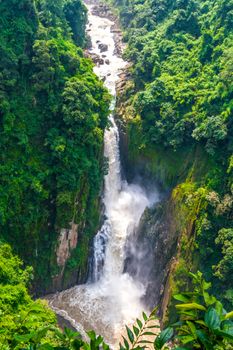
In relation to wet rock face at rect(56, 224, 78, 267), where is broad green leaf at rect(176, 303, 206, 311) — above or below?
below

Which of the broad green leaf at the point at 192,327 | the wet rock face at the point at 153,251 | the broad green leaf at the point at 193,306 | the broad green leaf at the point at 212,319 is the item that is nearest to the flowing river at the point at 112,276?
the wet rock face at the point at 153,251

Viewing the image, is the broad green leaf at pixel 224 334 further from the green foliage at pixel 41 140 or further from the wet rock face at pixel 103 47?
the wet rock face at pixel 103 47

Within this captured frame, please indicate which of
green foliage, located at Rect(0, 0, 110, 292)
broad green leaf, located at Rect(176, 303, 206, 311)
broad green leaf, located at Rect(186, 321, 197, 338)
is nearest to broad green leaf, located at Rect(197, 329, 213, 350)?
broad green leaf, located at Rect(186, 321, 197, 338)

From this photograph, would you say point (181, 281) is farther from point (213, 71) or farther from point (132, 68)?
point (132, 68)

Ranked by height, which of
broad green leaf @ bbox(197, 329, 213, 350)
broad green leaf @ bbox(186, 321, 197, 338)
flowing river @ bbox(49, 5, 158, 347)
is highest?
flowing river @ bbox(49, 5, 158, 347)

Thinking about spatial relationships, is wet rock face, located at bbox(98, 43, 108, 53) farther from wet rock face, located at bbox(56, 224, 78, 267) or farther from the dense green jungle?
wet rock face, located at bbox(56, 224, 78, 267)

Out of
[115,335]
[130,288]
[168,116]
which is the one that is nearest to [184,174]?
[168,116]
